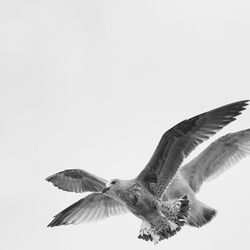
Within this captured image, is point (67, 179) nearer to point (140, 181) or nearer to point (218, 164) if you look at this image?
point (140, 181)

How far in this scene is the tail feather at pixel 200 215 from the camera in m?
17.7

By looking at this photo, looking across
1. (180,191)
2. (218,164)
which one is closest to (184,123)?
(180,191)

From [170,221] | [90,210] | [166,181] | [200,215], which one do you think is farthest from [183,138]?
[200,215]

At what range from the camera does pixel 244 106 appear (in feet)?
45.2

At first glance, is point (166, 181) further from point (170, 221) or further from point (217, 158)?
point (217, 158)

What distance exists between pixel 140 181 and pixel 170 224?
0.85 metres

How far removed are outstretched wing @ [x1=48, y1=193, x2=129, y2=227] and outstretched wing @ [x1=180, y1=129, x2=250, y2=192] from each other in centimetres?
290

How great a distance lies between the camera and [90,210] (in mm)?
16672

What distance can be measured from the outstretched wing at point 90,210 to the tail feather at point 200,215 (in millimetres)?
1687

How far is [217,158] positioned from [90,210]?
429 centimetres

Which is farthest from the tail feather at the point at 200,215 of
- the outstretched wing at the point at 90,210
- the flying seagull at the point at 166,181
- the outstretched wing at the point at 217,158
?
the flying seagull at the point at 166,181

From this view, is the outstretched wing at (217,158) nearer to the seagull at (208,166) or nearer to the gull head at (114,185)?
the seagull at (208,166)

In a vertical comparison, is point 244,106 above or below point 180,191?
above

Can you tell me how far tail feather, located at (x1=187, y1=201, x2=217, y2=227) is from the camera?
58.1 ft
